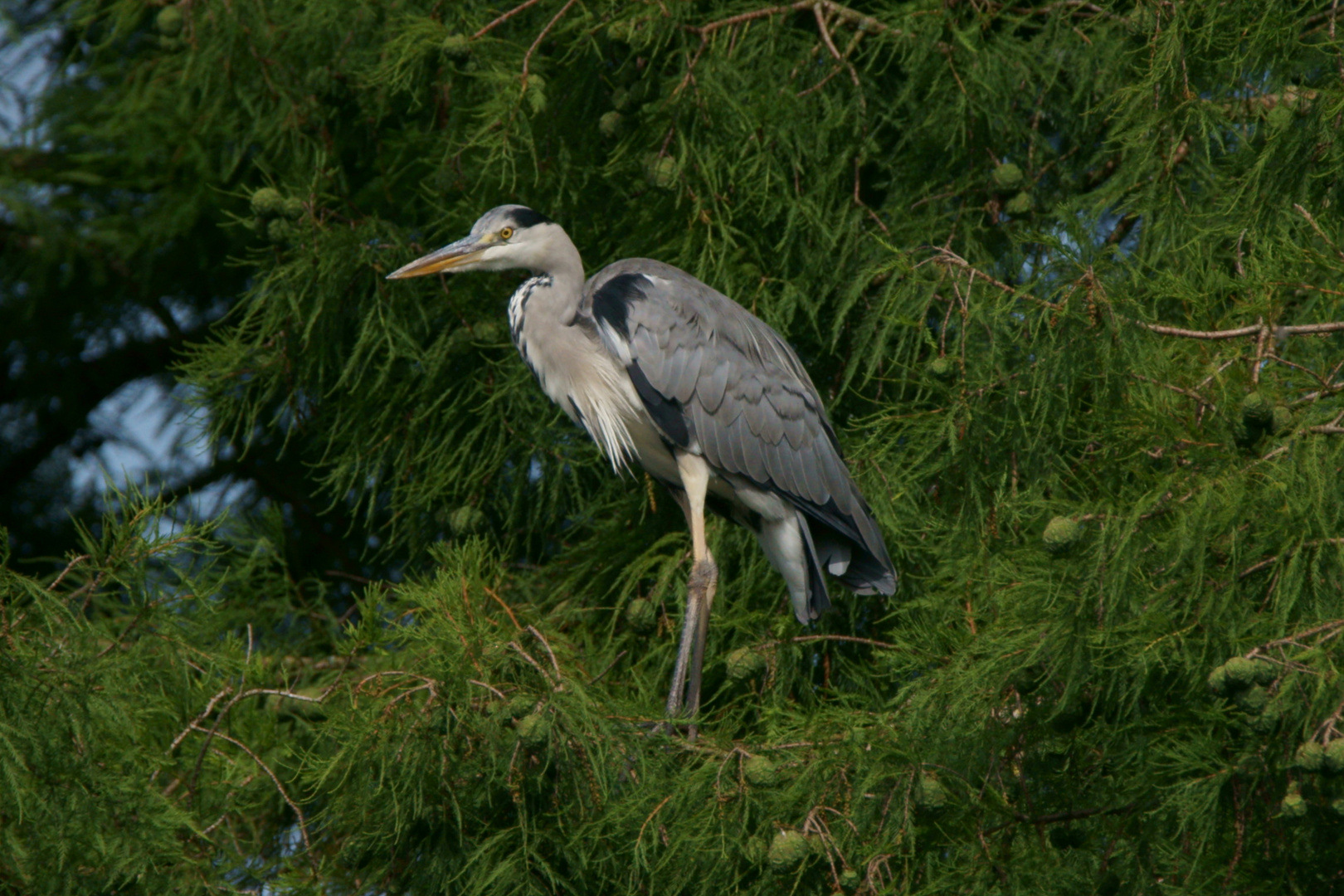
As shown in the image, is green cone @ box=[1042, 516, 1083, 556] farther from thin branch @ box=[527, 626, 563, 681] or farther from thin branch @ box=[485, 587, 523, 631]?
thin branch @ box=[485, 587, 523, 631]

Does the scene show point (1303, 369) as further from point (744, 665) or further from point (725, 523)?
point (725, 523)

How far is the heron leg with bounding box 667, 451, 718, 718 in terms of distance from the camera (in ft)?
9.89

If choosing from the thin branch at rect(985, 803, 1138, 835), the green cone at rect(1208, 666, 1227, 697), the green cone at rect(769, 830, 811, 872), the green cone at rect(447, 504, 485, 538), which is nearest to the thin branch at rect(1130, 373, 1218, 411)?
the green cone at rect(1208, 666, 1227, 697)

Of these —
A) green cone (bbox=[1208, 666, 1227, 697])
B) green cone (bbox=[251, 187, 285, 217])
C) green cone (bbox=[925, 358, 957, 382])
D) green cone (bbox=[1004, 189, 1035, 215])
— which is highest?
green cone (bbox=[251, 187, 285, 217])

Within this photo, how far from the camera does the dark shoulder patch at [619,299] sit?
3201 millimetres

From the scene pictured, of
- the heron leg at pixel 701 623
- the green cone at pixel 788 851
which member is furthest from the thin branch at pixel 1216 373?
the heron leg at pixel 701 623

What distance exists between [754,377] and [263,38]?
1412 mm

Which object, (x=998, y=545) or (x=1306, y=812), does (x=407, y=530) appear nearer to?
(x=998, y=545)

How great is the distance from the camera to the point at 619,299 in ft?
10.6

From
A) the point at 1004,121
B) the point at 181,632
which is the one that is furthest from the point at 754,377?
the point at 181,632

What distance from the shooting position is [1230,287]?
2.40 m

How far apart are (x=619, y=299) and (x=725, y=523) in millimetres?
620

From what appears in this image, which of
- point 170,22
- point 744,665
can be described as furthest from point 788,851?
point 170,22

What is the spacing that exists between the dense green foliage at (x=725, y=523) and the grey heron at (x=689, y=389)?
0.11 meters
